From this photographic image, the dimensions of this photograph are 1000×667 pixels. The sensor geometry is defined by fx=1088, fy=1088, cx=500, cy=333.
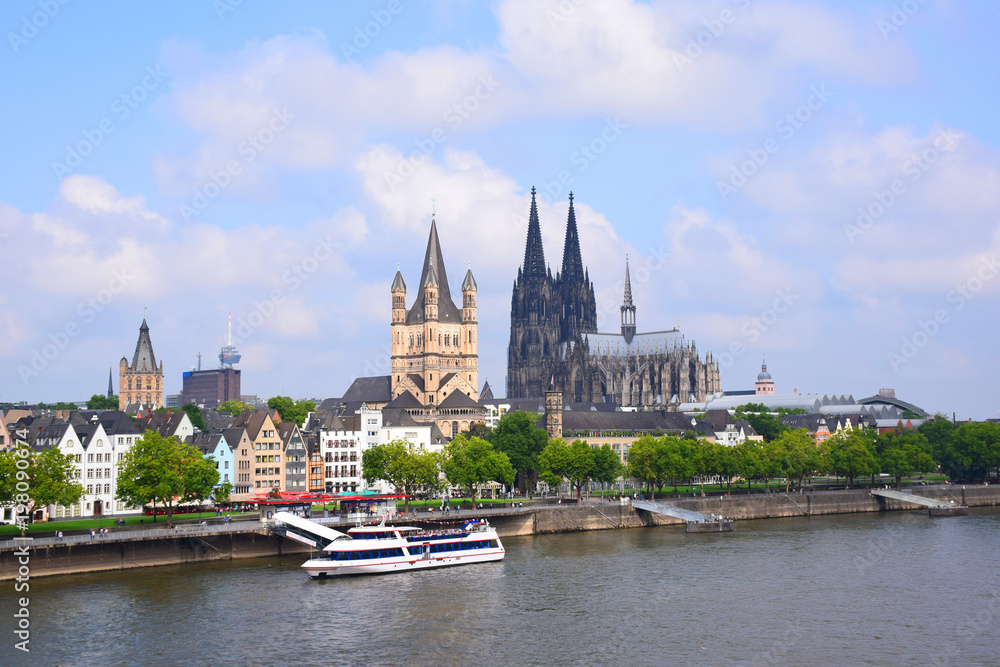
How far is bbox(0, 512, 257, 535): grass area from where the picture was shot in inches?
3618

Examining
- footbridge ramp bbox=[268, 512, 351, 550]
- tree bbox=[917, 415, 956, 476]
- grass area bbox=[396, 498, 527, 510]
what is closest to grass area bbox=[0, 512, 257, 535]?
footbridge ramp bbox=[268, 512, 351, 550]

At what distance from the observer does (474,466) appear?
428 ft

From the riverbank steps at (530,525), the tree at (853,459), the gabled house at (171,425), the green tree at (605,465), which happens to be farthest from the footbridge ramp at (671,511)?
the gabled house at (171,425)

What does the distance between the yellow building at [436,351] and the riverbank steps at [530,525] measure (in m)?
58.8

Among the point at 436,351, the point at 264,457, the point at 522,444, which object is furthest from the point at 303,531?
the point at 436,351

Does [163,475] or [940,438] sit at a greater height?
[940,438]

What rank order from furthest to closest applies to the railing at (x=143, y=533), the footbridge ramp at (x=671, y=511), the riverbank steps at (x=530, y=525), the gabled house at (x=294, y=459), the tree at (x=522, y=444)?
the tree at (x=522, y=444)
the gabled house at (x=294, y=459)
the footbridge ramp at (x=671, y=511)
the riverbank steps at (x=530, y=525)
the railing at (x=143, y=533)

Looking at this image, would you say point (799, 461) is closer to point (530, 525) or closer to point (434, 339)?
point (530, 525)

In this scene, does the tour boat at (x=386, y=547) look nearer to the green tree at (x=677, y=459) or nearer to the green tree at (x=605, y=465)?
the green tree at (x=605, y=465)

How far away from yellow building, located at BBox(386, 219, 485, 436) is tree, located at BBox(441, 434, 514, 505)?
136ft

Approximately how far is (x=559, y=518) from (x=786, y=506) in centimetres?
3690

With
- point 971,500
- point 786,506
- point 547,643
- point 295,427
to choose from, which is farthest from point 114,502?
point 971,500

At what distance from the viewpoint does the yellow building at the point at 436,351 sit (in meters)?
184

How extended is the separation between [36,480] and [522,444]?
7546 centimetres
